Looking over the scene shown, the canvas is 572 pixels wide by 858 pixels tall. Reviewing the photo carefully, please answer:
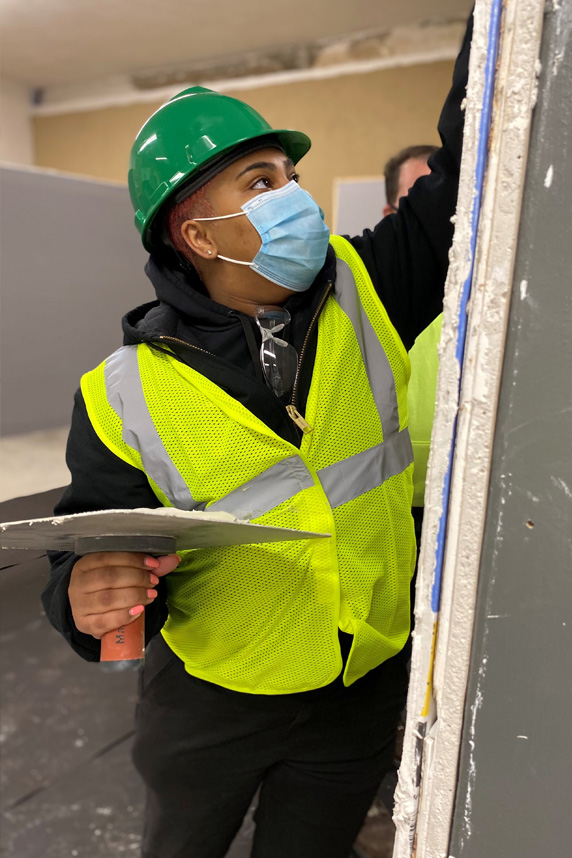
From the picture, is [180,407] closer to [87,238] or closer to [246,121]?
[246,121]

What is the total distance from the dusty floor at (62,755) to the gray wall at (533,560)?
0.90 m

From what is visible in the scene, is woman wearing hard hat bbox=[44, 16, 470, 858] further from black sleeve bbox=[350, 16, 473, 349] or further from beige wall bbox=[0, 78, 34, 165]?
beige wall bbox=[0, 78, 34, 165]

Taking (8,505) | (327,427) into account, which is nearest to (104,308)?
(8,505)

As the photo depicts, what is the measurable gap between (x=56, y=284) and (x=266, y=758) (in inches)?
72.8

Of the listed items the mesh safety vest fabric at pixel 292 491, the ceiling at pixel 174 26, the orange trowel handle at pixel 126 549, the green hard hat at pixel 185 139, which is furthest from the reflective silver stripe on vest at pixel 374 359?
the ceiling at pixel 174 26

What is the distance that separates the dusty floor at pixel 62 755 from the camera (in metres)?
1.59

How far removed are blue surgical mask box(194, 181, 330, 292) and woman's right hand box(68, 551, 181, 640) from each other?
0.44 meters

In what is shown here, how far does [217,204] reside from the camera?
906 millimetres

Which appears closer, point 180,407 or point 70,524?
point 70,524

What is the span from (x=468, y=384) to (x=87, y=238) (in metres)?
2.25

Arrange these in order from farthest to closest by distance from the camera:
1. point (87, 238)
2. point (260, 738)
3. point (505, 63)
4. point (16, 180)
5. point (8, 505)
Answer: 1. point (87, 238)
2. point (16, 180)
3. point (8, 505)
4. point (260, 738)
5. point (505, 63)

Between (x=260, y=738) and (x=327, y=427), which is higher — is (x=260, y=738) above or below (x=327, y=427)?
below

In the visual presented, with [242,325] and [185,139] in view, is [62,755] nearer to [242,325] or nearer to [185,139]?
[242,325]

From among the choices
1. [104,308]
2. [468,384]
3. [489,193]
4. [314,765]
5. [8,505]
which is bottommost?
[314,765]
